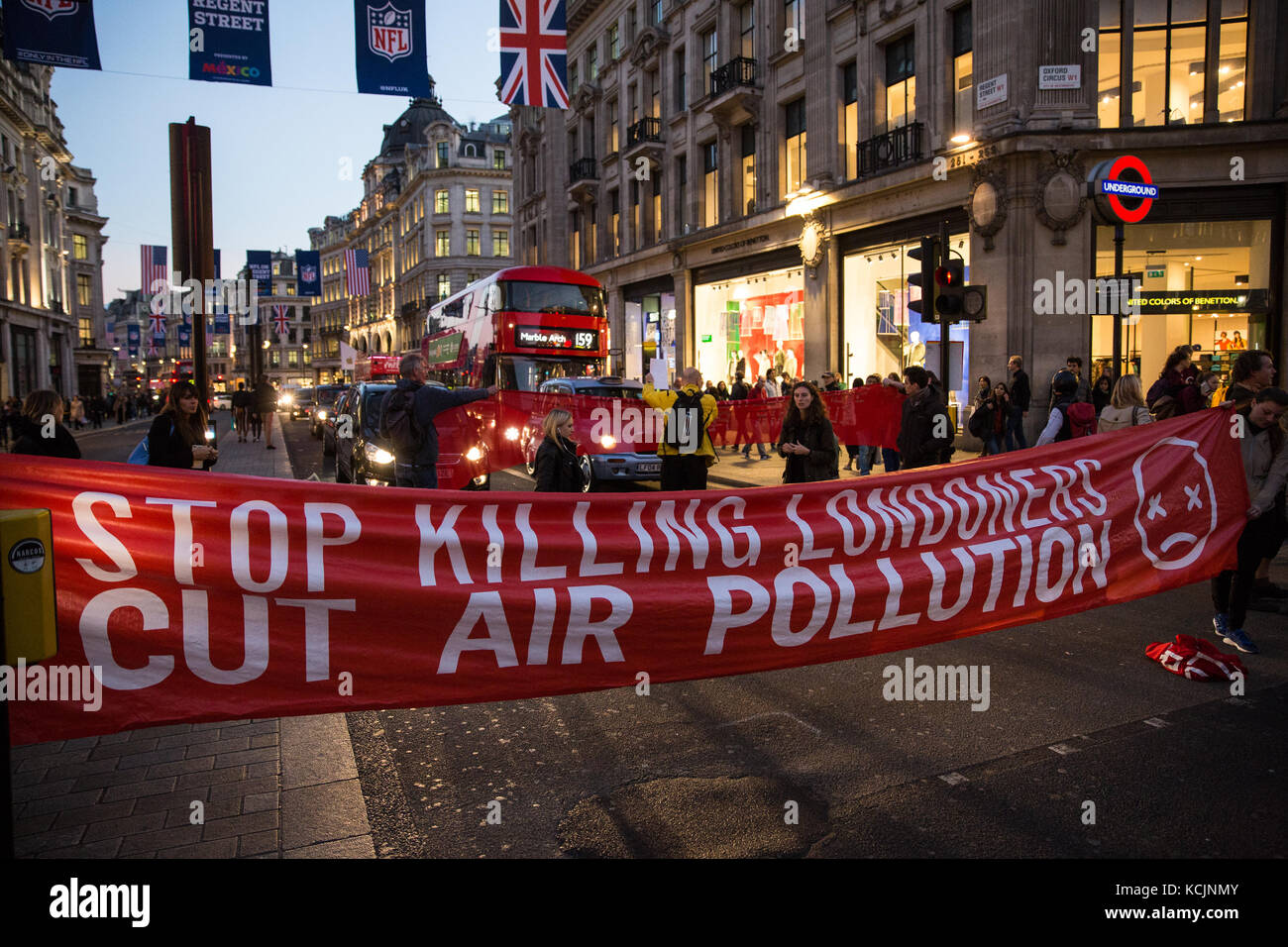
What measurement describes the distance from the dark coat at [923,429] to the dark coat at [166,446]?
6.79 meters

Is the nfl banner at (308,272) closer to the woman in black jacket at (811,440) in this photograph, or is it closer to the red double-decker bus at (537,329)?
the red double-decker bus at (537,329)

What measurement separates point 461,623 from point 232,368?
17503cm

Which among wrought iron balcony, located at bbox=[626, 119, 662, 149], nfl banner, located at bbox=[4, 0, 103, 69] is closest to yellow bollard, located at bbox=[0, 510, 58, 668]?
nfl banner, located at bbox=[4, 0, 103, 69]

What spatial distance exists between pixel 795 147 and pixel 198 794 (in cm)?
2666

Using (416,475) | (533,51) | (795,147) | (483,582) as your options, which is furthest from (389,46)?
(795,147)

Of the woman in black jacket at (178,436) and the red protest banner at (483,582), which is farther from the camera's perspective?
the woman in black jacket at (178,436)

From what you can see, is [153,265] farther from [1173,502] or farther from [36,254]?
[1173,502]

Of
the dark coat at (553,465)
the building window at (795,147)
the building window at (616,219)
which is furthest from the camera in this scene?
the building window at (616,219)

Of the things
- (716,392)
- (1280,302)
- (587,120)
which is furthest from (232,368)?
(1280,302)

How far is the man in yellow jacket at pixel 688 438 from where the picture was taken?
9.08m

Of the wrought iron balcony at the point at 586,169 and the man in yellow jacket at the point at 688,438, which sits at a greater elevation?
the wrought iron balcony at the point at 586,169

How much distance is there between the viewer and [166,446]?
7.14 metres

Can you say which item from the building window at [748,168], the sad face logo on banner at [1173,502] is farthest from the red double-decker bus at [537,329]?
the sad face logo on banner at [1173,502]

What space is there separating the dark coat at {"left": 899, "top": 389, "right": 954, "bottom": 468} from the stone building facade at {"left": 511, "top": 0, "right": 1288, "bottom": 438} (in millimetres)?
9874
